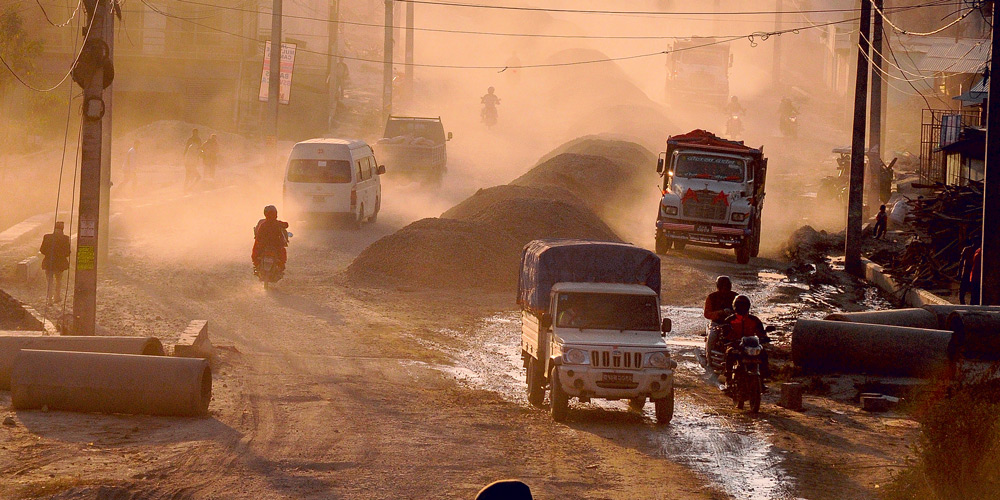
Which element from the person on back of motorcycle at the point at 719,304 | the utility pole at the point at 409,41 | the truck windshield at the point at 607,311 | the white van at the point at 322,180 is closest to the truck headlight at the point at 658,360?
the truck windshield at the point at 607,311

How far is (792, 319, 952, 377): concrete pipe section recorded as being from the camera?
1541cm

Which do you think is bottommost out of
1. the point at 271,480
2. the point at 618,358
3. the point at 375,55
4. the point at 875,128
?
the point at 271,480

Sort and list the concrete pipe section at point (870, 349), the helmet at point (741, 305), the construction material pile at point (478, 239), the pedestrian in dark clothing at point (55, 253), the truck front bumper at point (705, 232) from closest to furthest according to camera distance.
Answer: the helmet at point (741, 305), the concrete pipe section at point (870, 349), the pedestrian in dark clothing at point (55, 253), the construction material pile at point (478, 239), the truck front bumper at point (705, 232)

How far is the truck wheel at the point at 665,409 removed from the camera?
1277cm

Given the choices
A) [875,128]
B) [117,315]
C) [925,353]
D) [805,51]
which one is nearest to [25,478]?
[117,315]

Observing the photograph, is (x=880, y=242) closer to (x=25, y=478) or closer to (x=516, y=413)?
(x=516, y=413)

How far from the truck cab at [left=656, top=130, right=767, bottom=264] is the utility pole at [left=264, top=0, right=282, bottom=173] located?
15276 mm

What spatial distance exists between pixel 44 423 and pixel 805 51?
376 ft

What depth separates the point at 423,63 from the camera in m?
95.5

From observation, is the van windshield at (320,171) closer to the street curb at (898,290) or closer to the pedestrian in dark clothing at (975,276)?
the street curb at (898,290)

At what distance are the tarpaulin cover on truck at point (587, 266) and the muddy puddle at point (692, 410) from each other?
148cm

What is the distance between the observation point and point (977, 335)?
15.6 metres

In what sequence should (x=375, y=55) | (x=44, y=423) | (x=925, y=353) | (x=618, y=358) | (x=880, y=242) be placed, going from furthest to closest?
1. (x=375, y=55)
2. (x=880, y=242)
3. (x=925, y=353)
4. (x=618, y=358)
5. (x=44, y=423)

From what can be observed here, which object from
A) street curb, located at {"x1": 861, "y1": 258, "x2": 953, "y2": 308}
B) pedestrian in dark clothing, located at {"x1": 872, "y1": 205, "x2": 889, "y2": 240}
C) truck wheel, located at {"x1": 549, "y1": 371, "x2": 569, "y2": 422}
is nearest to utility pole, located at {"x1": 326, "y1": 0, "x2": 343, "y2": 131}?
pedestrian in dark clothing, located at {"x1": 872, "y1": 205, "x2": 889, "y2": 240}
